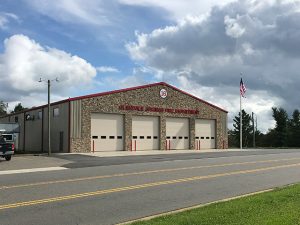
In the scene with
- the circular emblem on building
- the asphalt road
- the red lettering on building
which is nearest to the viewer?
the asphalt road

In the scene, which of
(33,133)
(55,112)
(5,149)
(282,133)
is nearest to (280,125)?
(282,133)

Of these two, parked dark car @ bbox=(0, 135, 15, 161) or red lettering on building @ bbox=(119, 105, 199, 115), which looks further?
red lettering on building @ bbox=(119, 105, 199, 115)

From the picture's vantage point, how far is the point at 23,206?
9953mm

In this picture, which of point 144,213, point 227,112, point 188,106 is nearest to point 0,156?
point 144,213

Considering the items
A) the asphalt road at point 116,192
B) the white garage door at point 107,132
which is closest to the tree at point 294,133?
the white garage door at point 107,132

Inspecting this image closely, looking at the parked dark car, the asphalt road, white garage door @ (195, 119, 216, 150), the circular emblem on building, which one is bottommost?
the asphalt road

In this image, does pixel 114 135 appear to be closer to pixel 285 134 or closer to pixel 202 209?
pixel 202 209

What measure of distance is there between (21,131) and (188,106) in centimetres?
1924

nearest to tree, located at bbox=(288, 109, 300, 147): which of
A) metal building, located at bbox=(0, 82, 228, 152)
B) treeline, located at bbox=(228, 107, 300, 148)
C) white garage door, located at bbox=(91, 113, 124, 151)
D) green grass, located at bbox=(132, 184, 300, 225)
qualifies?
treeline, located at bbox=(228, 107, 300, 148)

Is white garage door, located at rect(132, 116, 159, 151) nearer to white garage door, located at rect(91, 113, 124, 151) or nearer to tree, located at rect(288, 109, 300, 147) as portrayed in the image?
white garage door, located at rect(91, 113, 124, 151)

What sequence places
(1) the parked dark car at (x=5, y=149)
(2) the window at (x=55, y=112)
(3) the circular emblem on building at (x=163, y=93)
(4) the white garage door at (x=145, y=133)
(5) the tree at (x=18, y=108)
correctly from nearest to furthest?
(1) the parked dark car at (x=5, y=149), (2) the window at (x=55, y=112), (4) the white garage door at (x=145, y=133), (3) the circular emblem on building at (x=163, y=93), (5) the tree at (x=18, y=108)

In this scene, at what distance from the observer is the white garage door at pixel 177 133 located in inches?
1708

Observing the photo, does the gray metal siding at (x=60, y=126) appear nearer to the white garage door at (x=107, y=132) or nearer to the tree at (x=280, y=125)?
the white garage door at (x=107, y=132)

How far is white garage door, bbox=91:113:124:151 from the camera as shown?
125ft
